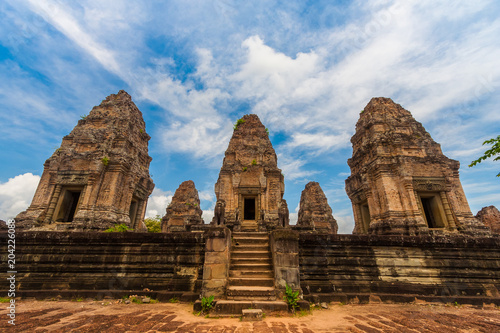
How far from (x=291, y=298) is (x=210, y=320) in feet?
6.30

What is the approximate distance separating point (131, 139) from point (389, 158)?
48.7 feet

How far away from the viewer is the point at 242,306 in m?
4.72

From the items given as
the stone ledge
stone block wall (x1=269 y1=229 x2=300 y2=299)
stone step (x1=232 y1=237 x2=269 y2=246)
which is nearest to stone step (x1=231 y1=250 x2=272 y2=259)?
stone step (x1=232 y1=237 x2=269 y2=246)

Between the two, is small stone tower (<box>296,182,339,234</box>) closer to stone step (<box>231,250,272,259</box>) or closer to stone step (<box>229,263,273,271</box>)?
stone step (<box>231,250,272,259</box>)

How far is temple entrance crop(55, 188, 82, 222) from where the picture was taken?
1073 cm

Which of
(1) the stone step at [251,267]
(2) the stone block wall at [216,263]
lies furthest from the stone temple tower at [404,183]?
(2) the stone block wall at [216,263]

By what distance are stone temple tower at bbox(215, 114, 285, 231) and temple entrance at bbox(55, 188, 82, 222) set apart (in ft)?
25.5

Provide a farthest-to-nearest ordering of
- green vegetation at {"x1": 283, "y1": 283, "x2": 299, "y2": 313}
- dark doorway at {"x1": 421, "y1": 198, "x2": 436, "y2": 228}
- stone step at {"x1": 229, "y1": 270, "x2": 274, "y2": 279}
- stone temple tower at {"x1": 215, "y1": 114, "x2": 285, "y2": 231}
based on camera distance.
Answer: stone temple tower at {"x1": 215, "y1": 114, "x2": 285, "y2": 231}, dark doorway at {"x1": 421, "y1": 198, "x2": 436, "y2": 228}, stone step at {"x1": 229, "y1": 270, "x2": 274, "y2": 279}, green vegetation at {"x1": 283, "y1": 283, "x2": 299, "y2": 313}

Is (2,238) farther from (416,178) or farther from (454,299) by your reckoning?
(416,178)

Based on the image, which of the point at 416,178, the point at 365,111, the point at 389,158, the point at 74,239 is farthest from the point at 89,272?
the point at 365,111

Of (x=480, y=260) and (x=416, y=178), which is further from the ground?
(x=416, y=178)

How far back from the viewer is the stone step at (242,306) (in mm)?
4660

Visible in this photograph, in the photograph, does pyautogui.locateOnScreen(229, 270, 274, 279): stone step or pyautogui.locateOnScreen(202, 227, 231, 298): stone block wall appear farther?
pyautogui.locateOnScreen(229, 270, 274, 279): stone step

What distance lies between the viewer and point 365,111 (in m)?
14.8
